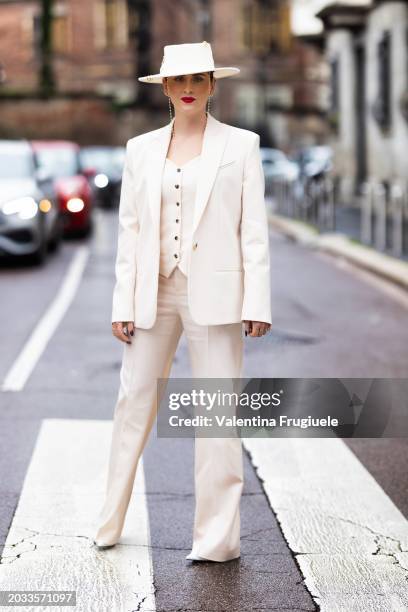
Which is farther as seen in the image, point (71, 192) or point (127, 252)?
point (71, 192)

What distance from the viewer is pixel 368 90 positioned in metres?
30.7

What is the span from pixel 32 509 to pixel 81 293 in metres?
8.49

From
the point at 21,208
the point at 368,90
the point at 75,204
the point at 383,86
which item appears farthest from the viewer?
the point at 368,90

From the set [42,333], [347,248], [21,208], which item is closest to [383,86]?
[347,248]

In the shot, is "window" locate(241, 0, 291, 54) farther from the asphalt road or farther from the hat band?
the hat band

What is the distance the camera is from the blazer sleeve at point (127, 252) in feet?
15.4

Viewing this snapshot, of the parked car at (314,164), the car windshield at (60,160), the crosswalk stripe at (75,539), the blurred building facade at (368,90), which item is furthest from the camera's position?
the parked car at (314,164)

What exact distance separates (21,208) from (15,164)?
1537mm

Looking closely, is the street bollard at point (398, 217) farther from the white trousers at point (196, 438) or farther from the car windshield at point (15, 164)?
the white trousers at point (196, 438)

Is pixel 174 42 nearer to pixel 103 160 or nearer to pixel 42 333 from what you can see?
pixel 103 160

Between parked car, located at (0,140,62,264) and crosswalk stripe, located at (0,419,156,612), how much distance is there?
9726mm

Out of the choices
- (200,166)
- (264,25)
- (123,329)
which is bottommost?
(123,329)

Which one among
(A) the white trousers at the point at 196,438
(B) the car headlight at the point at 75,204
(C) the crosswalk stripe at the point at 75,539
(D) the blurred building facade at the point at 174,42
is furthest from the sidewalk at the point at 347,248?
(D) the blurred building facade at the point at 174,42

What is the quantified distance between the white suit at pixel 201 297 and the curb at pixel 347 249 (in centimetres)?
978
